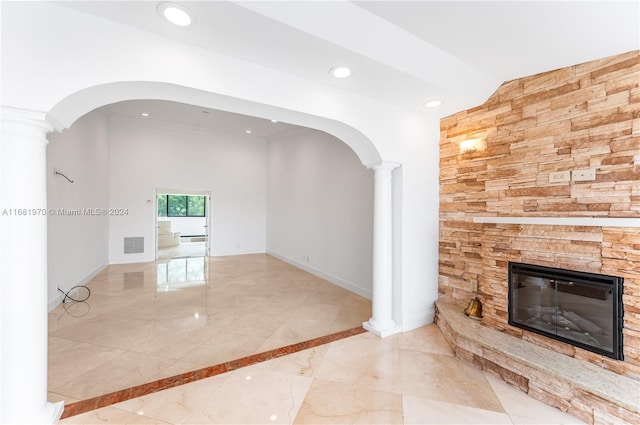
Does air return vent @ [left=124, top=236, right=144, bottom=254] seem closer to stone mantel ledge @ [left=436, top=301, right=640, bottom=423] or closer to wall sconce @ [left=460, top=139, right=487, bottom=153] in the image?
stone mantel ledge @ [left=436, top=301, right=640, bottom=423]

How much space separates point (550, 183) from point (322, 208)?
3.91m

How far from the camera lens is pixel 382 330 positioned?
3.34 metres

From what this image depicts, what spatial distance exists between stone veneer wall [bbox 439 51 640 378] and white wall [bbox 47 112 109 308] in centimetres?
533

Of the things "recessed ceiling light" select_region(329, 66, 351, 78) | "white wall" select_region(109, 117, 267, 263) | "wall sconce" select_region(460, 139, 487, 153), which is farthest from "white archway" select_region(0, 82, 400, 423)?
"white wall" select_region(109, 117, 267, 263)

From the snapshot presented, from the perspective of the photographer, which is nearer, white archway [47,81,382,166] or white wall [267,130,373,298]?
white archway [47,81,382,166]

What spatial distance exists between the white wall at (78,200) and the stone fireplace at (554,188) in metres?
5.36

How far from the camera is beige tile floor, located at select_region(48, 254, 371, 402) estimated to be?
2643mm

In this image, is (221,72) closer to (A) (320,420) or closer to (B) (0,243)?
(B) (0,243)

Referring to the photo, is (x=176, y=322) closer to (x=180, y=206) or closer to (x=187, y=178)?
(x=187, y=178)

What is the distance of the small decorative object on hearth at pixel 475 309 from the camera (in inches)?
126

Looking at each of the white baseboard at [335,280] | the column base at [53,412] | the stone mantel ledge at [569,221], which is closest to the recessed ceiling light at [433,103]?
the stone mantel ledge at [569,221]

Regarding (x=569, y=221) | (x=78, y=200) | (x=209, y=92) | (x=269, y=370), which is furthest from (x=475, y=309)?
(x=78, y=200)

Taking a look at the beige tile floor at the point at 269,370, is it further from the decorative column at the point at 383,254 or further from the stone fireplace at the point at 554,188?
the stone fireplace at the point at 554,188

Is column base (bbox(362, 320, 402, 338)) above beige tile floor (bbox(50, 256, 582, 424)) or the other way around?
above
